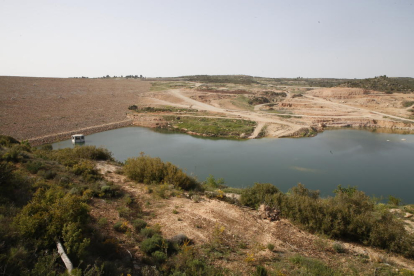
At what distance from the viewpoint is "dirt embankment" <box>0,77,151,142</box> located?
26.2m

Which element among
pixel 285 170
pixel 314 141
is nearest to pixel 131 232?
pixel 285 170

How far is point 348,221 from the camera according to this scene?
7.49 meters

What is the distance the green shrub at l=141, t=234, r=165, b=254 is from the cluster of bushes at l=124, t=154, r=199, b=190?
4462mm

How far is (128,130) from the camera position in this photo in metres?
32.0

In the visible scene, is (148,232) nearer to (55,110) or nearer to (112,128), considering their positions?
(112,128)

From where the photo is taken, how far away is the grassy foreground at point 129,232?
4.66 meters

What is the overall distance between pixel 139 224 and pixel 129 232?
0.44m

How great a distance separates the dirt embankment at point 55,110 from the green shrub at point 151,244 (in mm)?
23771

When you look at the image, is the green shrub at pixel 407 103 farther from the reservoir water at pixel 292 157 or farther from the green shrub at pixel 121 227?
the green shrub at pixel 121 227

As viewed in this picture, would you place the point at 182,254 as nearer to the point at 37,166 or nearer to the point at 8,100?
the point at 37,166

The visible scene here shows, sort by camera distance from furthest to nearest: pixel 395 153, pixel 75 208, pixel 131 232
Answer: pixel 395 153 < pixel 131 232 < pixel 75 208

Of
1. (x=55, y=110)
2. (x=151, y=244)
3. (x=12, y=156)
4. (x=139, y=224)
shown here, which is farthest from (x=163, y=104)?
(x=151, y=244)

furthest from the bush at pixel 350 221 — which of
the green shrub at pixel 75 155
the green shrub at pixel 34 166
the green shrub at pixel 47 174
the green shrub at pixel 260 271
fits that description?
the green shrub at pixel 75 155

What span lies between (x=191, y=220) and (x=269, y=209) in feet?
9.24
